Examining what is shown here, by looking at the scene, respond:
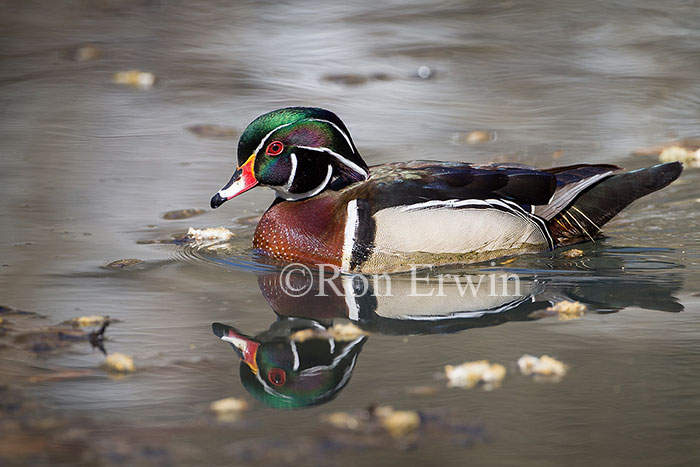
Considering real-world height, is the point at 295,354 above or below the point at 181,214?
below

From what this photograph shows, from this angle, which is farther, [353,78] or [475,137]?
[353,78]

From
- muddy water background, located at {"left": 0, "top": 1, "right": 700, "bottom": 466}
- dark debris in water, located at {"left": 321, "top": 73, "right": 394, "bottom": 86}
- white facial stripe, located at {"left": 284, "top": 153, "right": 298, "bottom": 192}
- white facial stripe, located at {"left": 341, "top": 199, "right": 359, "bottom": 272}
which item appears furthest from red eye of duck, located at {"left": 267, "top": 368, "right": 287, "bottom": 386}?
dark debris in water, located at {"left": 321, "top": 73, "right": 394, "bottom": 86}

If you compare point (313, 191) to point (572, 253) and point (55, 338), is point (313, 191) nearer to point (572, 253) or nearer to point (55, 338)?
point (572, 253)

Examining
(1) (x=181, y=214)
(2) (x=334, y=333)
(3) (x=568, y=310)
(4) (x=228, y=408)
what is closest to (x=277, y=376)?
(4) (x=228, y=408)

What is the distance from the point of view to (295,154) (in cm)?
591

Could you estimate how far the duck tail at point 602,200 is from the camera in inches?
248

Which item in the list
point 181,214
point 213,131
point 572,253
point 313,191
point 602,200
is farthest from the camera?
point 213,131

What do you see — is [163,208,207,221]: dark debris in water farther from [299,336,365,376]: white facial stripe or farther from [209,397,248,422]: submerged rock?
[209,397,248,422]: submerged rock

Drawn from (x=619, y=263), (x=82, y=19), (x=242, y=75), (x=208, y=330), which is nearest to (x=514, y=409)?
(x=208, y=330)

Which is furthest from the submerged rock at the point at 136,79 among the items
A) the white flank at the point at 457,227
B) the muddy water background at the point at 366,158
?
the white flank at the point at 457,227

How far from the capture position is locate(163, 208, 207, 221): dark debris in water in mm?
6777

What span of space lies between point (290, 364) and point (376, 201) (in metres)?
1.69

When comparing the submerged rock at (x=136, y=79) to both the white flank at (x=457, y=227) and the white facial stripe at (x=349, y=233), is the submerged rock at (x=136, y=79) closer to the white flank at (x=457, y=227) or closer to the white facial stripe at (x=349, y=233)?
the white facial stripe at (x=349, y=233)

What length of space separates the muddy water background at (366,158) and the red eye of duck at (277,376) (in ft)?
0.58
